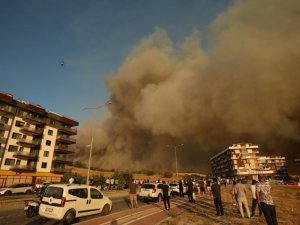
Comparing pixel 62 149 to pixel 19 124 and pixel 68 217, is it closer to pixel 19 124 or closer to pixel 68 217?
pixel 19 124

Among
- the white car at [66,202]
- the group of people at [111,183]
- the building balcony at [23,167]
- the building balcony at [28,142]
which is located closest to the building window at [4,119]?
the building balcony at [28,142]

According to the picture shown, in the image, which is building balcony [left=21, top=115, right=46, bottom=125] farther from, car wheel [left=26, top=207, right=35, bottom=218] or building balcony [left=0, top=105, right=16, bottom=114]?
car wheel [left=26, top=207, right=35, bottom=218]

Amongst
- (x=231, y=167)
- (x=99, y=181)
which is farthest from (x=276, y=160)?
(x=99, y=181)

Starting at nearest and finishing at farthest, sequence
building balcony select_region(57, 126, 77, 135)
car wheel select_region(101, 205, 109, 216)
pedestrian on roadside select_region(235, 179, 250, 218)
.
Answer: pedestrian on roadside select_region(235, 179, 250, 218)
car wheel select_region(101, 205, 109, 216)
building balcony select_region(57, 126, 77, 135)

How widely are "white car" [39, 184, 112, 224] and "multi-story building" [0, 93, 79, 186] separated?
41.2m

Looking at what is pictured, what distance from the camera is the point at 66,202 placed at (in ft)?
31.9

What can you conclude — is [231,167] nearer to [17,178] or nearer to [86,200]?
[17,178]

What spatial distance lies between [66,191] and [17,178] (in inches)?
1761

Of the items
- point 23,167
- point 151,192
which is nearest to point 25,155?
point 23,167

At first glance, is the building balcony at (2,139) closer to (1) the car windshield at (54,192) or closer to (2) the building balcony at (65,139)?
(2) the building balcony at (65,139)

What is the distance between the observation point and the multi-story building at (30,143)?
46.9 metres

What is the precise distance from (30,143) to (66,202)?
1909 inches

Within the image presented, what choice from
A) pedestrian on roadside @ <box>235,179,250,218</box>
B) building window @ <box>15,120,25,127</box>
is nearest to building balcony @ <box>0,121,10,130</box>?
building window @ <box>15,120,25,127</box>

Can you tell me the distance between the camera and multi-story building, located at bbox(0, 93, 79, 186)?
154ft
